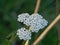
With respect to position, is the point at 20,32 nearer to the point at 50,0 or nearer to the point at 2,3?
the point at 50,0

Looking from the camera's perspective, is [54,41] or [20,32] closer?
[20,32]

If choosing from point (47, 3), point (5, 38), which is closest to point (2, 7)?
point (47, 3)

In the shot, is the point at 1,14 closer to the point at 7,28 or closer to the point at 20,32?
the point at 7,28

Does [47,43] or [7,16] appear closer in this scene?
[47,43]

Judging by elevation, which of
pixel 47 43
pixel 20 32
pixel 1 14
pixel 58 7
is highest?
pixel 1 14

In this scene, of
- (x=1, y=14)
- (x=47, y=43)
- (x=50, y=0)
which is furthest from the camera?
(x=1, y=14)

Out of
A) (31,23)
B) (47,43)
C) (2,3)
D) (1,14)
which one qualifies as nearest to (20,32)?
(31,23)

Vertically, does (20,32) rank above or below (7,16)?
below

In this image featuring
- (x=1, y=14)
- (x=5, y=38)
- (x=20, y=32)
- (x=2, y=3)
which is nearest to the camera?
(x=20, y=32)

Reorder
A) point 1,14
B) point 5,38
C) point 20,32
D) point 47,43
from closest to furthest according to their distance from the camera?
point 20,32 → point 5,38 → point 47,43 → point 1,14
